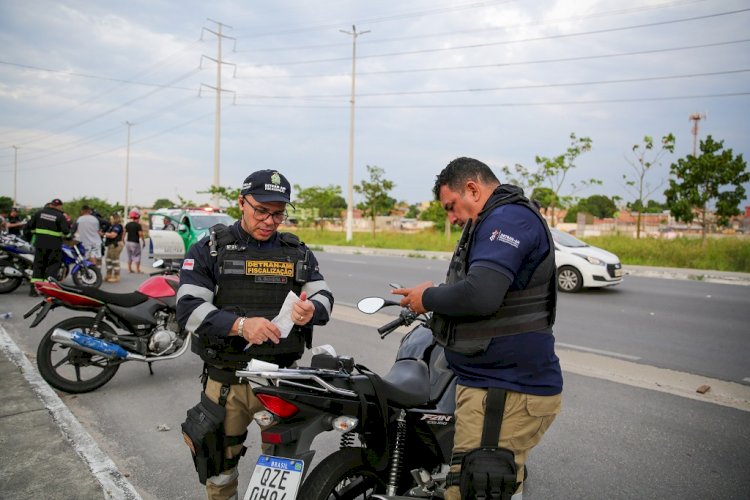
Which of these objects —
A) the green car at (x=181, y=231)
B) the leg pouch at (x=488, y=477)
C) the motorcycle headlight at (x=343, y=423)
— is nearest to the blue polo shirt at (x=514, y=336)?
the leg pouch at (x=488, y=477)

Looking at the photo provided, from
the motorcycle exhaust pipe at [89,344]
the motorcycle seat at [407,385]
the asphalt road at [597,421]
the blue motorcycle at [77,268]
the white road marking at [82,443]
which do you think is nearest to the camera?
the motorcycle seat at [407,385]

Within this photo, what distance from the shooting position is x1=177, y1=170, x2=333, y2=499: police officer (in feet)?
8.46

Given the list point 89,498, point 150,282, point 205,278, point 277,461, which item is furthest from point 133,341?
point 277,461

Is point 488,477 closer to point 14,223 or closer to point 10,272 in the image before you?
point 10,272

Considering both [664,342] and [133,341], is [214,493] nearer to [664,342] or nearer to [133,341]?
[133,341]

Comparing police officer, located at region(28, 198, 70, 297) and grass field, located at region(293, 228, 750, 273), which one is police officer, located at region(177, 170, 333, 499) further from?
grass field, located at region(293, 228, 750, 273)

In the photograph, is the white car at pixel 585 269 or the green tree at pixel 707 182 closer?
the white car at pixel 585 269

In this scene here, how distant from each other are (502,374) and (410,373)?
513mm

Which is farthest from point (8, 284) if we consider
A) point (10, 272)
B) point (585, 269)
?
point (585, 269)

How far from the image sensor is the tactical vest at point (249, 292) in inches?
102

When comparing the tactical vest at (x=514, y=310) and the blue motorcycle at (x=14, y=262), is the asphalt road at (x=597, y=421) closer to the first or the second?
the tactical vest at (x=514, y=310)

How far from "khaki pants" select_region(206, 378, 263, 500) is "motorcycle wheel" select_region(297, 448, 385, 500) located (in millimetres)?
590

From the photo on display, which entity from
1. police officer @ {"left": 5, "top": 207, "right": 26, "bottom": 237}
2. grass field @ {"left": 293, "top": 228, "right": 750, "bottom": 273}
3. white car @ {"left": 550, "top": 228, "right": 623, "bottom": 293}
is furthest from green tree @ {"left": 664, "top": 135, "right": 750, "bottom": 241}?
police officer @ {"left": 5, "top": 207, "right": 26, "bottom": 237}

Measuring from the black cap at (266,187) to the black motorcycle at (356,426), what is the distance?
2.29 ft
